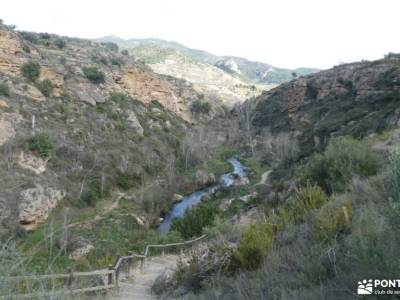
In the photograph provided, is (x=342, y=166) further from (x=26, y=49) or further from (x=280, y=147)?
(x=26, y=49)

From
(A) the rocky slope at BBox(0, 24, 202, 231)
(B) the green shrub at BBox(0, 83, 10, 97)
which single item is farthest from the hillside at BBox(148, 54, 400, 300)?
(B) the green shrub at BBox(0, 83, 10, 97)

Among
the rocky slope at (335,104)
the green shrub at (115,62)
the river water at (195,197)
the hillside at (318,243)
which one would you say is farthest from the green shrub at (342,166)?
the green shrub at (115,62)

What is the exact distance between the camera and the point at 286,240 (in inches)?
264

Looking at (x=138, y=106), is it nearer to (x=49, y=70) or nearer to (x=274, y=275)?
(x=49, y=70)

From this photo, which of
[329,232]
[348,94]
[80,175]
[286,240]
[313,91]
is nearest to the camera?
[329,232]

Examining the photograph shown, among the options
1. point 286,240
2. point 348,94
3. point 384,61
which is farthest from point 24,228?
point 384,61

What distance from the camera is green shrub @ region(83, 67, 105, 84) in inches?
2109

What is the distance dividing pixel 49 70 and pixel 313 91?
39162mm

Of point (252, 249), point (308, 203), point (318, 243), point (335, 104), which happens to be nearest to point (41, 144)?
point (308, 203)

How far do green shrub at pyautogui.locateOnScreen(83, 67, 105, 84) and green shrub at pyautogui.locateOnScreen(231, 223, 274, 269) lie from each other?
50070 mm

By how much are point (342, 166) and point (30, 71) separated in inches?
1598

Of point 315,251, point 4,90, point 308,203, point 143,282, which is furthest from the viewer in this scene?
point 4,90
